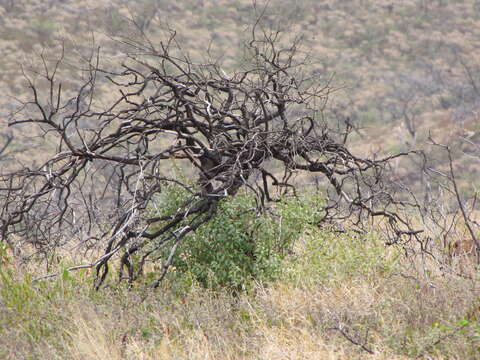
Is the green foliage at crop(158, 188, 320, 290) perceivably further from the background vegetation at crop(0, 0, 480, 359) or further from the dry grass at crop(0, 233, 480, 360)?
the dry grass at crop(0, 233, 480, 360)

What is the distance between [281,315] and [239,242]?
1131 mm

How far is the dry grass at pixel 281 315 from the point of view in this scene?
14.0 feet

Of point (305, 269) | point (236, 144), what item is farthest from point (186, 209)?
point (305, 269)

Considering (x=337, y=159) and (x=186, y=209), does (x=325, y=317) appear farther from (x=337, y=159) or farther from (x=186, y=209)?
(x=337, y=159)

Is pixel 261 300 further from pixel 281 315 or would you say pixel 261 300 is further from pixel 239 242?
pixel 239 242

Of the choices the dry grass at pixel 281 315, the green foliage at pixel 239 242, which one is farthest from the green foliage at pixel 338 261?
the green foliage at pixel 239 242

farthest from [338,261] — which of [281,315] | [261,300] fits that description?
[281,315]

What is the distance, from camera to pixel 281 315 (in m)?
4.86

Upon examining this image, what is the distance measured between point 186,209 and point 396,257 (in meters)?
2.06

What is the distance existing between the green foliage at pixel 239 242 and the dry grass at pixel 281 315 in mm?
174

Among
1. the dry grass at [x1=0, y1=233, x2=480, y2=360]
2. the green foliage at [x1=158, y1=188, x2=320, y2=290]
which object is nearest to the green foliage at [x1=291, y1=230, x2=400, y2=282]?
the dry grass at [x1=0, y1=233, x2=480, y2=360]

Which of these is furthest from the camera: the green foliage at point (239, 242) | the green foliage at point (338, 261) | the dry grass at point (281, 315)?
the green foliage at point (239, 242)

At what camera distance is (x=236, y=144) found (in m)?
6.09

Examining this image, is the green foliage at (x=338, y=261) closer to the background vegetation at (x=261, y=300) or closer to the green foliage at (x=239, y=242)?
the background vegetation at (x=261, y=300)
